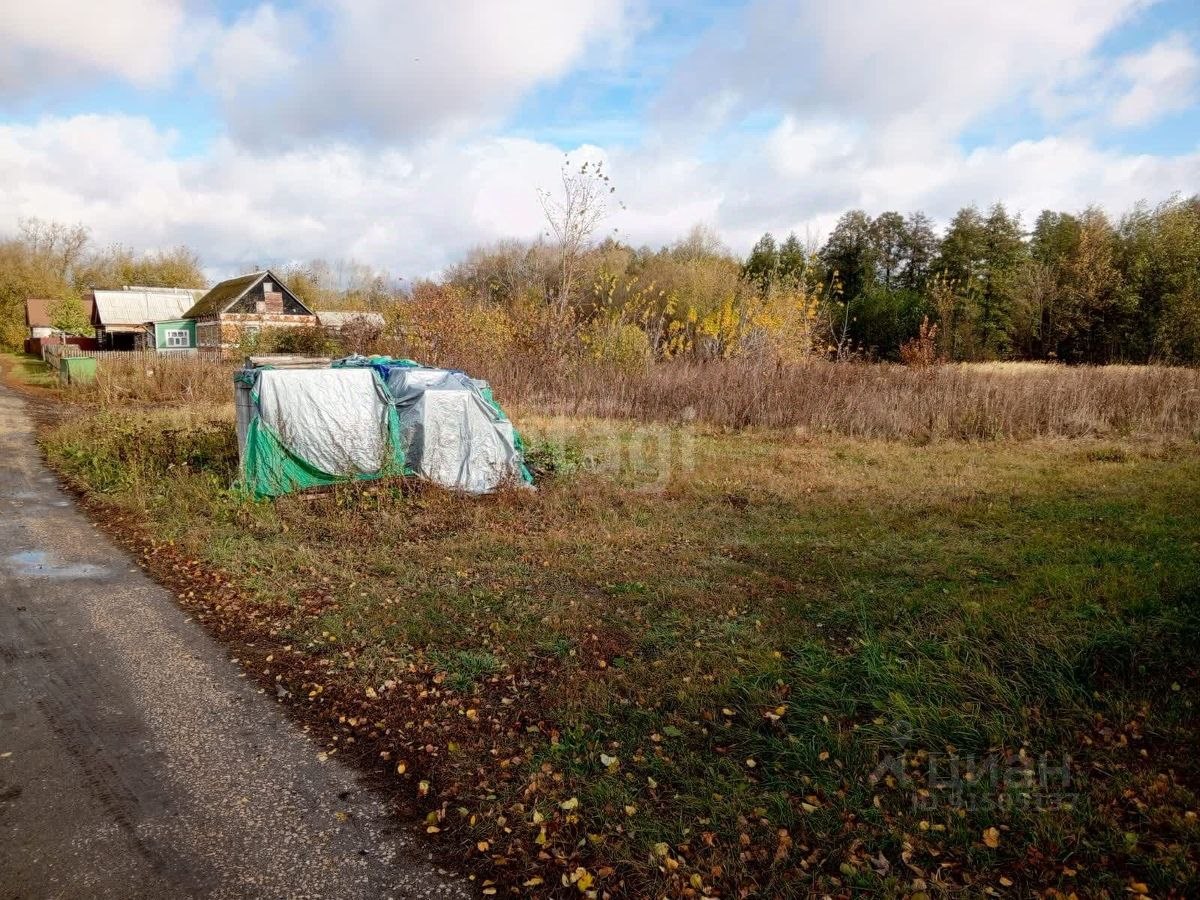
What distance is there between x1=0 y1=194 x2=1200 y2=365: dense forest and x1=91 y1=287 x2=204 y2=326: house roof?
2015 mm

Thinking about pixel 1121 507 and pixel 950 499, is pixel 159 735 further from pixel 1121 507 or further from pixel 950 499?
pixel 1121 507

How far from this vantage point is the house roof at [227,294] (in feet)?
127

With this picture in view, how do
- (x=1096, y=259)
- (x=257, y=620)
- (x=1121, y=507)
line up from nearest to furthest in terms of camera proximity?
(x=257, y=620)
(x=1121, y=507)
(x=1096, y=259)

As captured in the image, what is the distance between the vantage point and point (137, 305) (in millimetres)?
44344

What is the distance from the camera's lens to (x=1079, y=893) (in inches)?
101

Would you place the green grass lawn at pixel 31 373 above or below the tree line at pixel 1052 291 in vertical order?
below

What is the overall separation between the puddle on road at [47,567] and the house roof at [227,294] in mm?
35508

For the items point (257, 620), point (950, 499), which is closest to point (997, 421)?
point (950, 499)

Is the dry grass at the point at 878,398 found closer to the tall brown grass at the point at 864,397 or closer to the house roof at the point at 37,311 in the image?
the tall brown grass at the point at 864,397

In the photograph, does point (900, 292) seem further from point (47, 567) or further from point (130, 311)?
point (130, 311)

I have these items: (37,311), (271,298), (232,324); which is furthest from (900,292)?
(37,311)

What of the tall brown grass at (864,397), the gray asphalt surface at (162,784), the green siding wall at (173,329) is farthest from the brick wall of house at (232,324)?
the gray asphalt surface at (162,784)

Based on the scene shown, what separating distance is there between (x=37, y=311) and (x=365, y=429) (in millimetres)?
59862

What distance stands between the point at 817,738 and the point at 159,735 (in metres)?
3.63
